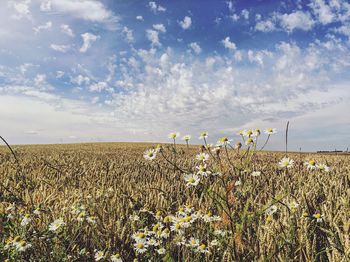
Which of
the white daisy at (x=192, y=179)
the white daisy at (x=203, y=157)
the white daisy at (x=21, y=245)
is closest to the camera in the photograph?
the white daisy at (x=21, y=245)

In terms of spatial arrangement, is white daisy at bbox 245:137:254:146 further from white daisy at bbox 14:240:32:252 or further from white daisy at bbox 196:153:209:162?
white daisy at bbox 14:240:32:252

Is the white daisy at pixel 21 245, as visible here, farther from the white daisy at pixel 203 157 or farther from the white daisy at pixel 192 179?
the white daisy at pixel 203 157

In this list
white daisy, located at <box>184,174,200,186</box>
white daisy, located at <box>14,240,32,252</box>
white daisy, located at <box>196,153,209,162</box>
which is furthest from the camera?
white daisy, located at <box>196,153,209,162</box>

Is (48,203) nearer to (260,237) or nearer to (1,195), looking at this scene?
(1,195)

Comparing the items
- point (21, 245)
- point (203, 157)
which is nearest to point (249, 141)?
point (203, 157)

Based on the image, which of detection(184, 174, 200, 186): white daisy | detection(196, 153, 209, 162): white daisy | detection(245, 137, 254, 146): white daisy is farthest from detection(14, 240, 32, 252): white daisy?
detection(245, 137, 254, 146): white daisy

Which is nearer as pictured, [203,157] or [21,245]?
[21,245]

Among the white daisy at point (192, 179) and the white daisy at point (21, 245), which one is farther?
the white daisy at point (192, 179)

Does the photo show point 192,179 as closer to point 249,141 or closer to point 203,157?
point 203,157

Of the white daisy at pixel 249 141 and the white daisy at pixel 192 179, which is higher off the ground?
the white daisy at pixel 249 141

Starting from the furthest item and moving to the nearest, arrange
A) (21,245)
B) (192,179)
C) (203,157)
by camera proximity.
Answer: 1. (203,157)
2. (192,179)
3. (21,245)

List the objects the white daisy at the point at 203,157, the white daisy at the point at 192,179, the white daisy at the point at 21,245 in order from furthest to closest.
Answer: the white daisy at the point at 203,157, the white daisy at the point at 192,179, the white daisy at the point at 21,245

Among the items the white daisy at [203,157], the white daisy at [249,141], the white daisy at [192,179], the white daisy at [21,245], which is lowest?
the white daisy at [21,245]

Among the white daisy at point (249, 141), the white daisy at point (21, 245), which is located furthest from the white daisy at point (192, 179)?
the white daisy at point (21, 245)
